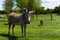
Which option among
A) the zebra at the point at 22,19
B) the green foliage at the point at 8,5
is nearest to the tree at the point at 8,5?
the green foliage at the point at 8,5

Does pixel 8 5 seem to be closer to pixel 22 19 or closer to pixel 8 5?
pixel 8 5

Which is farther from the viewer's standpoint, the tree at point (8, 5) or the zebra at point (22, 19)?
the tree at point (8, 5)

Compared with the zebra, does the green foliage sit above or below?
above

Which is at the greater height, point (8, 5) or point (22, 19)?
point (8, 5)

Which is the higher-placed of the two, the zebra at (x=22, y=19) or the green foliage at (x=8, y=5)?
the green foliage at (x=8, y=5)

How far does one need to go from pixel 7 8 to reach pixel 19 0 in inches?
157

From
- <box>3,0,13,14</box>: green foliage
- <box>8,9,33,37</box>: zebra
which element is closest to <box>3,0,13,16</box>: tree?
<box>3,0,13,14</box>: green foliage

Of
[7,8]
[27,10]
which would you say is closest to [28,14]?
[27,10]

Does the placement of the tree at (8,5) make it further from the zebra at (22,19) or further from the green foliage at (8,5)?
the zebra at (22,19)

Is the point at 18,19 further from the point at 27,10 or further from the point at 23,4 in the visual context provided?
the point at 23,4

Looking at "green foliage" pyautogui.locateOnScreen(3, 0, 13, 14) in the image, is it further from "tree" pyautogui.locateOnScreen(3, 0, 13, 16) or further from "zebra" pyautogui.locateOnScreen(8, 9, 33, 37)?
"zebra" pyautogui.locateOnScreen(8, 9, 33, 37)

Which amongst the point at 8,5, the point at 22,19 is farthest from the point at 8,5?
the point at 22,19

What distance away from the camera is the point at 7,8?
171ft

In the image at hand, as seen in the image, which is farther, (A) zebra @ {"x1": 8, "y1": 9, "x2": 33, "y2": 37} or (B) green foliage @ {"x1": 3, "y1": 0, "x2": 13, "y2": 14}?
(B) green foliage @ {"x1": 3, "y1": 0, "x2": 13, "y2": 14}
